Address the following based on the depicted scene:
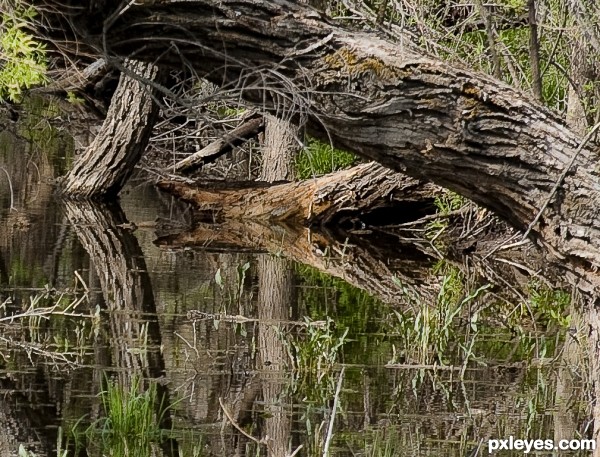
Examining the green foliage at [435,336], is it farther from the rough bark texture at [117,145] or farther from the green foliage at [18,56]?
the rough bark texture at [117,145]

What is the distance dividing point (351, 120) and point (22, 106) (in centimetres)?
1476

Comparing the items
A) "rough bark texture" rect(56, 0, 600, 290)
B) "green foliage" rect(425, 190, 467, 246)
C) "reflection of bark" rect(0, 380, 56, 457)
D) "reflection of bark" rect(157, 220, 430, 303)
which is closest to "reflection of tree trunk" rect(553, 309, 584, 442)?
"rough bark texture" rect(56, 0, 600, 290)

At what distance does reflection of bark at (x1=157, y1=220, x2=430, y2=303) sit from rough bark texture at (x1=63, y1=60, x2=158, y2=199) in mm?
1117

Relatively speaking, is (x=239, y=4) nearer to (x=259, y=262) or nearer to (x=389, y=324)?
(x=389, y=324)

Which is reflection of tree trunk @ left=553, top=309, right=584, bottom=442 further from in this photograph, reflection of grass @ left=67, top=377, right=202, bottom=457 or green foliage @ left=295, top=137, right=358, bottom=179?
green foliage @ left=295, top=137, right=358, bottom=179

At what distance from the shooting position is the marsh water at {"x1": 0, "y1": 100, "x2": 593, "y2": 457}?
209 inches

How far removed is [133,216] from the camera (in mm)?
12703

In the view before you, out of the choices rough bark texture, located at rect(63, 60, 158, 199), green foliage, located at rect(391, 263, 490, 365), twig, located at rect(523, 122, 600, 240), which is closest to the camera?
twig, located at rect(523, 122, 600, 240)

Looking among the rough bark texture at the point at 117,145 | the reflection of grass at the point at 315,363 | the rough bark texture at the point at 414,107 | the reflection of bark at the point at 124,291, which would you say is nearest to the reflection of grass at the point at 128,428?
the reflection of bark at the point at 124,291

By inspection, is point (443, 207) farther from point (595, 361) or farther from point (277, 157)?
point (595, 361)

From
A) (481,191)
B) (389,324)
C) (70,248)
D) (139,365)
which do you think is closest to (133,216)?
(70,248)

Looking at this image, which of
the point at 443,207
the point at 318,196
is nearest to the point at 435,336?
the point at 443,207

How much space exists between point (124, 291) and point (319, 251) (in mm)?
2769

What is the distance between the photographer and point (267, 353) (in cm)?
683
